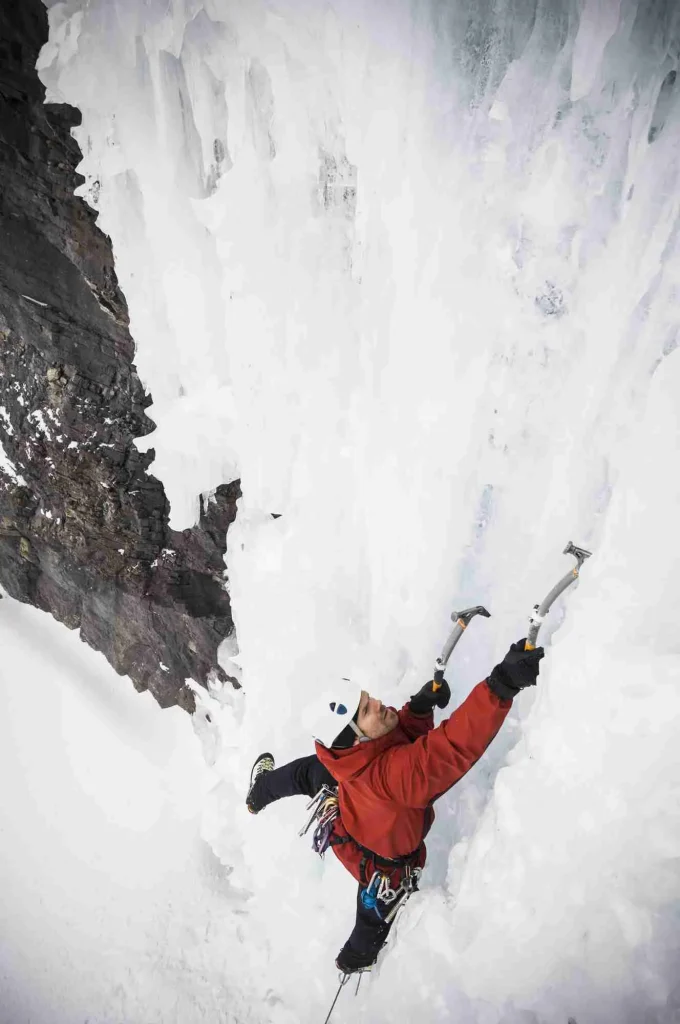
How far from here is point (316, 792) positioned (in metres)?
2.46

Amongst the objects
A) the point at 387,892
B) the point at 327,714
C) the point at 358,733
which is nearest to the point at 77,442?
the point at 327,714

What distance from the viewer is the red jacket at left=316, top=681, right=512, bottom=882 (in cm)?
171

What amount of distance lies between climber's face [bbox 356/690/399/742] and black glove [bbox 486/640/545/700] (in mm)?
584

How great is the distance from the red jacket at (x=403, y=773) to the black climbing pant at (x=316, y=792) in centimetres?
21

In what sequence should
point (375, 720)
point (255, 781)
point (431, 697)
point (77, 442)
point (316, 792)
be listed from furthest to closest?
point (77, 442), point (255, 781), point (316, 792), point (431, 697), point (375, 720)

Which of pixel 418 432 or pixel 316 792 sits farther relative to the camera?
pixel 316 792

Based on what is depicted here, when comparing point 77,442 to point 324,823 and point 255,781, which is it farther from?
point 324,823

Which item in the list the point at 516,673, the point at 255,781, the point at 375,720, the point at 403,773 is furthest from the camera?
the point at 255,781

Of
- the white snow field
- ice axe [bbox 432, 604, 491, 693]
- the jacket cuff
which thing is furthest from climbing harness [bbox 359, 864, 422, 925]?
the jacket cuff

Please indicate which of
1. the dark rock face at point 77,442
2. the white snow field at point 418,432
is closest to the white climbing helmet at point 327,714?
the white snow field at point 418,432

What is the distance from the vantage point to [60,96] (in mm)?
2953

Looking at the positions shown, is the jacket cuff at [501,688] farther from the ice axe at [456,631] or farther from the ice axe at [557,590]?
the ice axe at [456,631]

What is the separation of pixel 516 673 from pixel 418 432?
1.11 metres

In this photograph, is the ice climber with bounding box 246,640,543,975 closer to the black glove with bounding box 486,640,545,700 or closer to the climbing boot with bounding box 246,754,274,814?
the black glove with bounding box 486,640,545,700
